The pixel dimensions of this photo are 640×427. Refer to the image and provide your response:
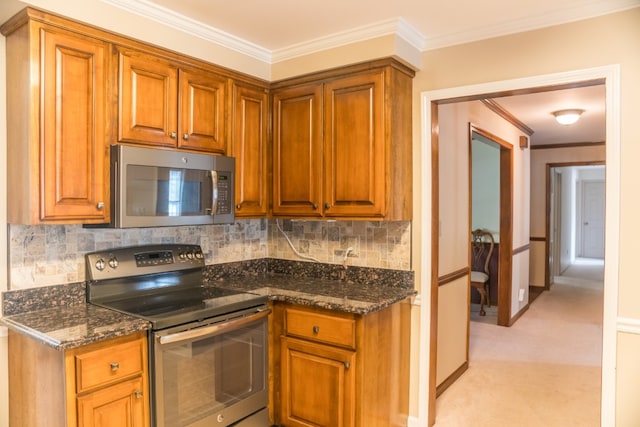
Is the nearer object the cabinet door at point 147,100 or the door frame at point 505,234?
the cabinet door at point 147,100

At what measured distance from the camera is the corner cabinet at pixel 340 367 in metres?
2.34

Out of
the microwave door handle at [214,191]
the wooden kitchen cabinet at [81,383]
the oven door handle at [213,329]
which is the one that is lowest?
the wooden kitchen cabinet at [81,383]

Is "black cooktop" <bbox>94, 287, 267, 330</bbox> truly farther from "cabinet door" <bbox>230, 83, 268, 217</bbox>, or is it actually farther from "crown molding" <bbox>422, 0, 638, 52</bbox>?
"crown molding" <bbox>422, 0, 638, 52</bbox>

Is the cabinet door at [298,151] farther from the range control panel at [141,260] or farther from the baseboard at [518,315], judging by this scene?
the baseboard at [518,315]

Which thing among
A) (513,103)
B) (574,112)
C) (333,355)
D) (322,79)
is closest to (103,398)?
(333,355)

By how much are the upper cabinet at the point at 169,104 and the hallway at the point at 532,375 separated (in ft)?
7.85

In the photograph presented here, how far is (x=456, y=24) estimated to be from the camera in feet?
8.00

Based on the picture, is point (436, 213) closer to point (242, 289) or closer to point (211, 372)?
point (242, 289)

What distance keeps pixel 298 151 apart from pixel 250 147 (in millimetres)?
311

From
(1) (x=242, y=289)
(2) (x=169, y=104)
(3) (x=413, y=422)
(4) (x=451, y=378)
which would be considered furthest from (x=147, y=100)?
(4) (x=451, y=378)

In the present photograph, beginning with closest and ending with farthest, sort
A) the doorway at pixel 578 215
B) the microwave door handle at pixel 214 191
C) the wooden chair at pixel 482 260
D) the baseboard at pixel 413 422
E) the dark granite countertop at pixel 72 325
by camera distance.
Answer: the dark granite countertop at pixel 72 325 < the microwave door handle at pixel 214 191 < the baseboard at pixel 413 422 < the wooden chair at pixel 482 260 < the doorway at pixel 578 215

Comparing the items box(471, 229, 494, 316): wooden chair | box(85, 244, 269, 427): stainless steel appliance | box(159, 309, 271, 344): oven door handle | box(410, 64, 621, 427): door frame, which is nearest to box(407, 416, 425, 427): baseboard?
box(410, 64, 621, 427): door frame

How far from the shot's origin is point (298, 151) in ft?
9.42

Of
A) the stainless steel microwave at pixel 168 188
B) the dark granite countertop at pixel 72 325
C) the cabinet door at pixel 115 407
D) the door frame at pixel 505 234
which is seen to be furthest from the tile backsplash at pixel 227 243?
the door frame at pixel 505 234
